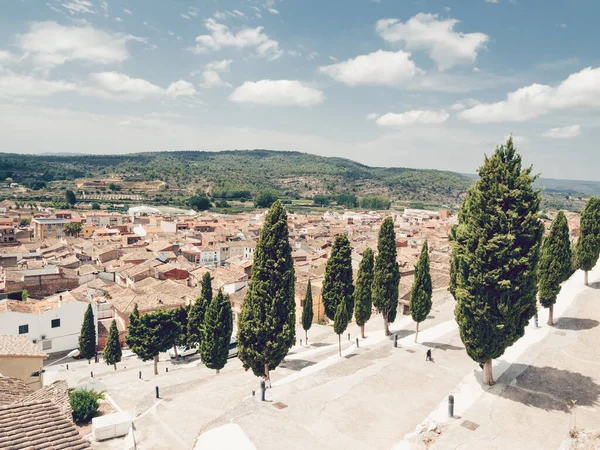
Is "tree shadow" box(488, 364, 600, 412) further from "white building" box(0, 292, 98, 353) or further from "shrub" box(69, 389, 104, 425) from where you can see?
"white building" box(0, 292, 98, 353)

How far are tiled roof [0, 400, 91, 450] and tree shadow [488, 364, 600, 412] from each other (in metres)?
14.1

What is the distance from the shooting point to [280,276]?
18922mm

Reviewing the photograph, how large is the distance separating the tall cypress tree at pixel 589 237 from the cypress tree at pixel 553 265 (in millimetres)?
6544

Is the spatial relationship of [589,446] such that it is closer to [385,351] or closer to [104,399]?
[385,351]

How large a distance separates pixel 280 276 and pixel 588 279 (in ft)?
93.0

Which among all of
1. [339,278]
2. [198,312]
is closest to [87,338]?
[198,312]

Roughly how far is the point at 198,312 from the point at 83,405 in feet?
38.3

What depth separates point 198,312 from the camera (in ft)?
102

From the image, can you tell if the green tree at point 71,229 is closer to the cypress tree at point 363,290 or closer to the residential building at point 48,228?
the residential building at point 48,228

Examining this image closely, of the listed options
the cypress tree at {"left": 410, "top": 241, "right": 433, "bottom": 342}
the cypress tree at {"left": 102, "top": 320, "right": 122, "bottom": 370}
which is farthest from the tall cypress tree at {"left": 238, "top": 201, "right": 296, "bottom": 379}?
the cypress tree at {"left": 102, "top": 320, "right": 122, "bottom": 370}

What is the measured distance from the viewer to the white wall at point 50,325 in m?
34.2

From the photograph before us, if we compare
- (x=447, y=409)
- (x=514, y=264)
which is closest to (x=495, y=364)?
(x=447, y=409)

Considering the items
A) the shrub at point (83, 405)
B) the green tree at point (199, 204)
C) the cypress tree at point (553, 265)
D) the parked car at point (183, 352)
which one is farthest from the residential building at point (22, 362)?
the green tree at point (199, 204)

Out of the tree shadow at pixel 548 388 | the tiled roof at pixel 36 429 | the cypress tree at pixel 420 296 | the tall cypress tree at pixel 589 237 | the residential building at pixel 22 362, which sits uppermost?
the tall cypress tree at pixel 589 237
